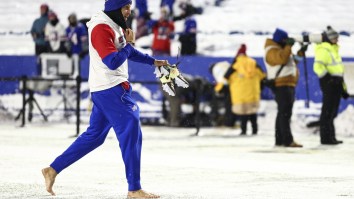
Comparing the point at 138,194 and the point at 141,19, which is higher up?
the point at 141,19

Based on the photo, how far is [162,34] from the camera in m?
24.9

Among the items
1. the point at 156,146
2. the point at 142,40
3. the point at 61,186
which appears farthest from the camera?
the point at 142,40

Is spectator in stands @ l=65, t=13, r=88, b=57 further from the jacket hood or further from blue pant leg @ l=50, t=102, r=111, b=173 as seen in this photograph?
the jacket hood

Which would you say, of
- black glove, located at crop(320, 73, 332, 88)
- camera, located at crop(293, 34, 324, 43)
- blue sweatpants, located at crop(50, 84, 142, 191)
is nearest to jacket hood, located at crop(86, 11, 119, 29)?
blue sweatpants, located at crop(50, 84, 142, 191)

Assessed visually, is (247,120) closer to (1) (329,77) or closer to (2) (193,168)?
(1) (329,77)

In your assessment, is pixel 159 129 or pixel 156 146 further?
pixel 159 129

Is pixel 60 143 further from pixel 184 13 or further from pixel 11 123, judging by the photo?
pixel 184 13

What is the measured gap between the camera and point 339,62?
17.9m

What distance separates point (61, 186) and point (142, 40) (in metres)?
15.3

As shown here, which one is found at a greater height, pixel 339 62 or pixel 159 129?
pixel 339 62

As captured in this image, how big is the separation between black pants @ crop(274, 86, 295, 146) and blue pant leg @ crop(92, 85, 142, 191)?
7.44 metres

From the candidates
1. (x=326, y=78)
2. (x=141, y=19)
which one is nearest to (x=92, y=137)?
(x=326, y=78)

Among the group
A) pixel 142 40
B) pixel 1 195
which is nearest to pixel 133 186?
pixel 1 195

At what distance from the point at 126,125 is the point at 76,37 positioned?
1450cm
